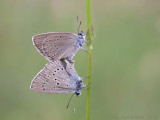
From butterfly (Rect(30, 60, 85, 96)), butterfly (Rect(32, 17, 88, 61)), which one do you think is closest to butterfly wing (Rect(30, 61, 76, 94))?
butterfly (Rect(30, 60, 85, 96))

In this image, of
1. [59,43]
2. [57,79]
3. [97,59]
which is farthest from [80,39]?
[97,59]

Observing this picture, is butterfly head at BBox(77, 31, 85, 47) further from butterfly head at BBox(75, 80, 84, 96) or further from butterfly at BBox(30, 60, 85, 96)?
butterfly head at BBox(75, 80, 84, 96)

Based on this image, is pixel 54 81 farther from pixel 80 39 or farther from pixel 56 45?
pixel 80 39

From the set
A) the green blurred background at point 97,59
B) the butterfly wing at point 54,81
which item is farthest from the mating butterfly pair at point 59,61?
the green blurred background at point 97,59

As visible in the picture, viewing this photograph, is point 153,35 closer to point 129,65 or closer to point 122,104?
point 129,65

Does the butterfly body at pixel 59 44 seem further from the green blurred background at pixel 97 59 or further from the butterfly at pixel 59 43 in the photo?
the green blurred background at pixel 97 59

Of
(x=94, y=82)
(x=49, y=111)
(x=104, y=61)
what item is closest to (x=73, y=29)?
(x=104, y=61)

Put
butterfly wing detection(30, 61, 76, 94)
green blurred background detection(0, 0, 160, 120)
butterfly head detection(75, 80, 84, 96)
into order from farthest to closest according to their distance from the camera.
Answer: green blurred background detection(0, 0, 160, 120), butterfly head detection(75, 80, 84, 96), butterfly wing detection(30, 61, 76, 94)
